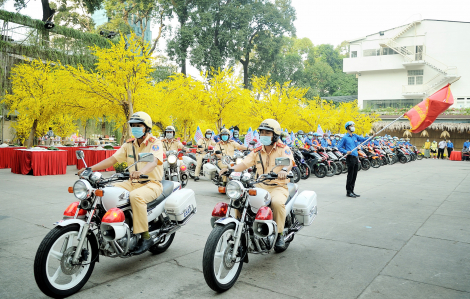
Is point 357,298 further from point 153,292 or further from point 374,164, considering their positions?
point 374,164

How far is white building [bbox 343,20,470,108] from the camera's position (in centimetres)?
3966

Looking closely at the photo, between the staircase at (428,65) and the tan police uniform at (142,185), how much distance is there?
1658 inches

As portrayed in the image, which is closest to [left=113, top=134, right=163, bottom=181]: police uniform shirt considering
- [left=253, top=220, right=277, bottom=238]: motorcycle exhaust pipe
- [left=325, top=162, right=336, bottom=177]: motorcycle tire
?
[left=253, top=220, right=277, bottom=238]: motorcycle exhaust pipe

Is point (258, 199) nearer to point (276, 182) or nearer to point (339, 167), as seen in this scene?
point (276, 182)

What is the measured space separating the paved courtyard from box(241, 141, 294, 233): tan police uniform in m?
0.63

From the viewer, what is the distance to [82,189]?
136 inches

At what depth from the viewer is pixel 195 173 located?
12656 millimetres

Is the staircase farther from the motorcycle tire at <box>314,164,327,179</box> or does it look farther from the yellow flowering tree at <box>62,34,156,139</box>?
the yellow flowering tree at <box>62,34,156,139</box>

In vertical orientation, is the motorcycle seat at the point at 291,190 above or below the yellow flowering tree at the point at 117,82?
below

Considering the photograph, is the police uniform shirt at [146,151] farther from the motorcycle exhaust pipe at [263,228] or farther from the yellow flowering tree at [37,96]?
the yellow flowering tree at [37,96]

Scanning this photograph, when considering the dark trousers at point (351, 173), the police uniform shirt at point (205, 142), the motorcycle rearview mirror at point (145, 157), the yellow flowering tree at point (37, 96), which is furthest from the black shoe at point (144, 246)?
the yellow flowering tree at point (37, 96)

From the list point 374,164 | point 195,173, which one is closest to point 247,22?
point 374,164

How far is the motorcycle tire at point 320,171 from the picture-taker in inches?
558

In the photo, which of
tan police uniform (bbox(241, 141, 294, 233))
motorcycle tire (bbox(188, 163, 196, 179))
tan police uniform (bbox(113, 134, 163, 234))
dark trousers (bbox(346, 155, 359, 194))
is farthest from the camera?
motorcycle tire (bbox(188, 163, 196, 179))
